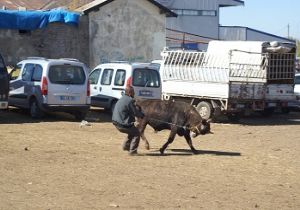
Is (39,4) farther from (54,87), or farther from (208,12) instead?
(54,87)

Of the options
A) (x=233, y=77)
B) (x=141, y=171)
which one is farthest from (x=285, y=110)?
(x=141, y=171)

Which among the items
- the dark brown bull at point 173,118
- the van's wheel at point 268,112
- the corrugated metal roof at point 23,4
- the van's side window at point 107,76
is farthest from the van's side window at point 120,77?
the corrugated metal roof at point 23,4

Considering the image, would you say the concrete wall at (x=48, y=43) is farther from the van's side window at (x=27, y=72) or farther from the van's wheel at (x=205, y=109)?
the van's wheel at (x=205, y=109)

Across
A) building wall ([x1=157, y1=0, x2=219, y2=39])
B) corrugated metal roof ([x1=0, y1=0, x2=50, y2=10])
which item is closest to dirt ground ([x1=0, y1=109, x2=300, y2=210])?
corrugated metal roof ([x1=0, y1=0, x2=50, y2=10])

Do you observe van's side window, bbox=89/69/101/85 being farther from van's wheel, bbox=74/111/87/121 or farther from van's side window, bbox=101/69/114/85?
van's wheel, bbox=74/111/87/121

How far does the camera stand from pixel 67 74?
1892 cm

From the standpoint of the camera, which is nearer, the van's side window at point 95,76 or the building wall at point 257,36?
the van's side window at point 95,76

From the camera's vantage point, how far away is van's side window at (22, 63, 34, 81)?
19422mm

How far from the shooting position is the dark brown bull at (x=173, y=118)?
13195 mm

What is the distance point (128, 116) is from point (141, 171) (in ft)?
6.48

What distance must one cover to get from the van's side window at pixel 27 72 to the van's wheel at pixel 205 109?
18.4 feet

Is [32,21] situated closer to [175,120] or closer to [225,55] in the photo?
[225,55]

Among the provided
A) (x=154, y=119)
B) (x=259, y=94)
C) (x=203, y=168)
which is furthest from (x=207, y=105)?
(x=203, y=168)

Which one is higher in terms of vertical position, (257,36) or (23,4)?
(23,4)
